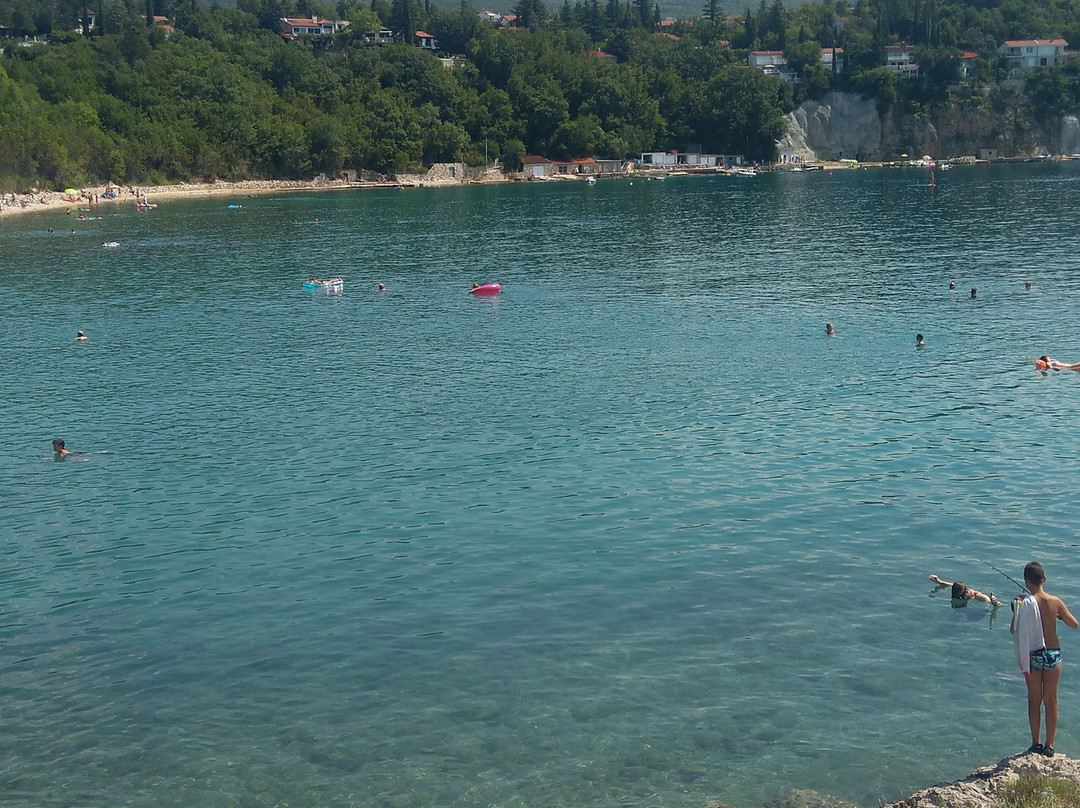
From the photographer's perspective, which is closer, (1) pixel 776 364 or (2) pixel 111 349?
(1) pixel 776 364

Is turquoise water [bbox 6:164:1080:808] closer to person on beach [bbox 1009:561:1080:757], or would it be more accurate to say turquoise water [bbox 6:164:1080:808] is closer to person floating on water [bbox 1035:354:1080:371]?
person floating on water [bbox 1035:354:1080:371]

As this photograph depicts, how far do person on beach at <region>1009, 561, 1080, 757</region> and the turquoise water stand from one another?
8.66 ft

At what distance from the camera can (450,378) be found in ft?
167

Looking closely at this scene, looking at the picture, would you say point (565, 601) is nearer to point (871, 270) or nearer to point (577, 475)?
point (577, 475)

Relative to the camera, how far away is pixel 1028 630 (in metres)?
17.3

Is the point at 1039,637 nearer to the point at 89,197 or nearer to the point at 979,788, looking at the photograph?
the point at 979,788

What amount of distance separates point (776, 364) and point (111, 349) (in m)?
37.4

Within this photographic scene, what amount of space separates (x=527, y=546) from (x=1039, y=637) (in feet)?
51.8

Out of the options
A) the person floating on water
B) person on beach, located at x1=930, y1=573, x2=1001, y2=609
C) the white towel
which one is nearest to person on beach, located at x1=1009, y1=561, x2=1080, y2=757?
the white towel

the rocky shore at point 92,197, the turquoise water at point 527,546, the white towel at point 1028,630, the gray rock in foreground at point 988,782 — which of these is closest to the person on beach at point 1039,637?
the white towel at point 1028,630

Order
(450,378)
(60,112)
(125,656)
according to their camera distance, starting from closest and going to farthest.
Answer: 1. (125,656)
2. (450,378)
3. (60,112)

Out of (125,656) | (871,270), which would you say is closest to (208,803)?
(125,656)

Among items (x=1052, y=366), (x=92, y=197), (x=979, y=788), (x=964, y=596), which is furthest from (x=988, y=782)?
(x=92, y=197)

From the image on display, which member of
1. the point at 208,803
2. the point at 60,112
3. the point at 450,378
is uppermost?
the point at 60,112
